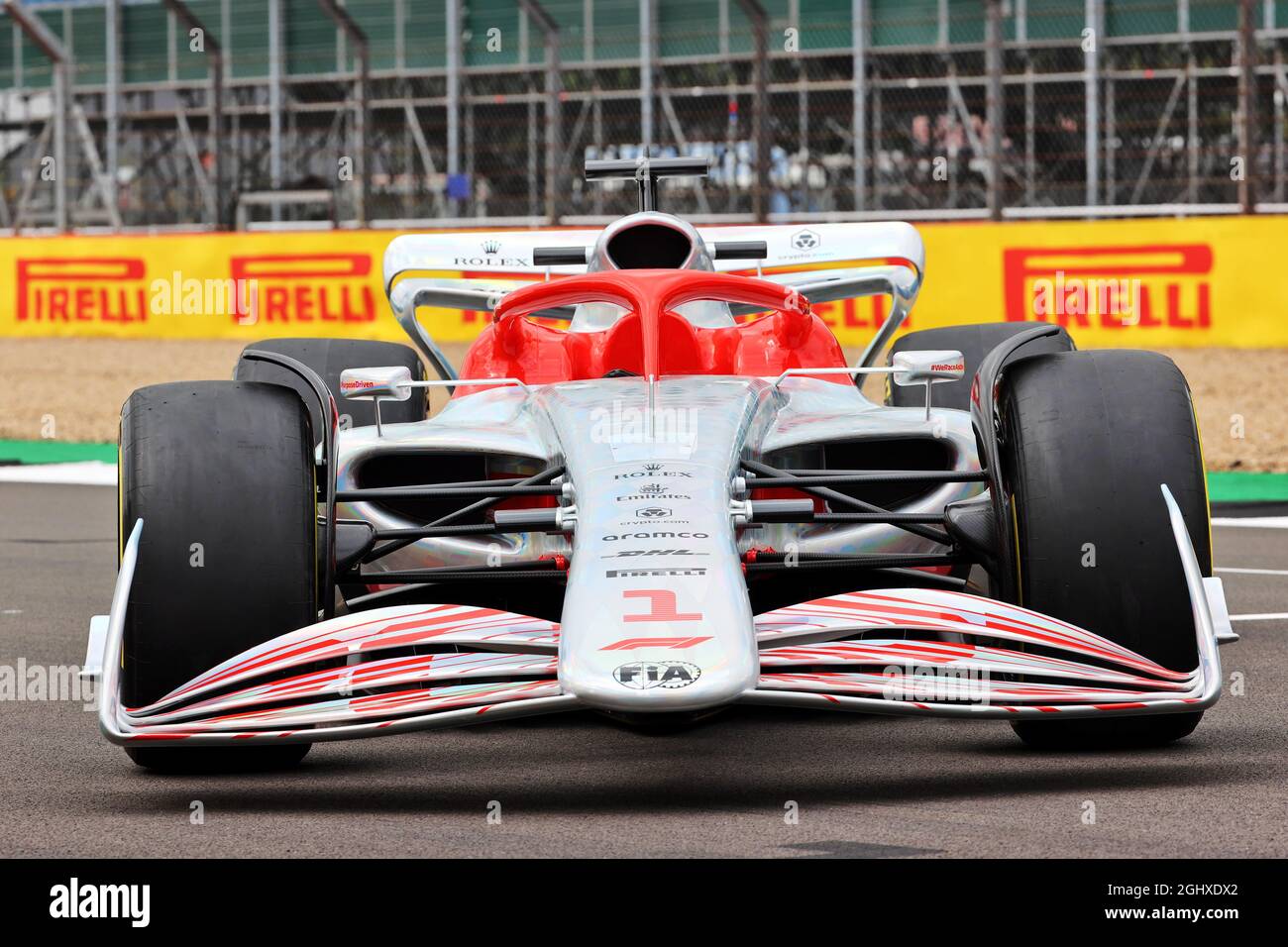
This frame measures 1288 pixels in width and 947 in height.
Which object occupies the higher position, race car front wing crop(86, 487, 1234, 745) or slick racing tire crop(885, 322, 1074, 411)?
slick racing tire crop(885, 322, 1074, 411)

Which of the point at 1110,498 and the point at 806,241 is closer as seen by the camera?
the point at 1110,498

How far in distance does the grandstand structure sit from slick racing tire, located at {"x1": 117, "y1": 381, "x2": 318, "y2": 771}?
1219cm

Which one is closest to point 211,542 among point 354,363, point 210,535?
point 210,535

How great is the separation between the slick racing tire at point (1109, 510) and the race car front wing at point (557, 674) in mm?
223

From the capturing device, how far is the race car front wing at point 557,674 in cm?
470

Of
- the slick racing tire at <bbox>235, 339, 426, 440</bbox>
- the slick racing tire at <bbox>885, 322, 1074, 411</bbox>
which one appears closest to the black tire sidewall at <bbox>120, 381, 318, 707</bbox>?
the slick racing tire at <bbox>235, 339, 426, 440</bbox>

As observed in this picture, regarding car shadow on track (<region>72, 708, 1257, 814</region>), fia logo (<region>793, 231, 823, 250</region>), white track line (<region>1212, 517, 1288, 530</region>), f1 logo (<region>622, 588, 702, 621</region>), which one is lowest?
car shadow on track (<region>72, 708, 1257, 814</region>)

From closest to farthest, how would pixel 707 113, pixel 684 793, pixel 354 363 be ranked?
pixel 684 793 → pixel 354 363 → pixel 707 113

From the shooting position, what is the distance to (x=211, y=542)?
5.25 metres

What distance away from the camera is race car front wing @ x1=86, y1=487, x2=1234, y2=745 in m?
4.70

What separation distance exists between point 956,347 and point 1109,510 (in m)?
3.32

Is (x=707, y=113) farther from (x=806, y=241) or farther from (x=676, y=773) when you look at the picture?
(x=676, y=773)

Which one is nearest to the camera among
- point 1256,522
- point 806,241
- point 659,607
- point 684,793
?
point 659,607

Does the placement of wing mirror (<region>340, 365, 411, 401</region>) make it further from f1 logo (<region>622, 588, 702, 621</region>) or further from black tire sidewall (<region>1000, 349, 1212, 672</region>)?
black tire sidewall (<region>1000, 349, 1212, 672</region>)
